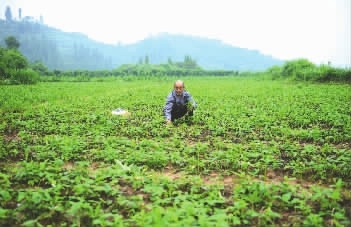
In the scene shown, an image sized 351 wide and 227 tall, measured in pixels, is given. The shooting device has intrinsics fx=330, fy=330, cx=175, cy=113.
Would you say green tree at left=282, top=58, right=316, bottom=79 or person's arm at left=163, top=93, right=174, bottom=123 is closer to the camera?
person's arm at left=163, top=93, right=174, bottom=123

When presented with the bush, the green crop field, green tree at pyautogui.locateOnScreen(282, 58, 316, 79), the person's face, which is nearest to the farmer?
the person's face

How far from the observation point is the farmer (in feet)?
28.7

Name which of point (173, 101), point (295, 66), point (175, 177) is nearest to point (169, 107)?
point (173, 101)

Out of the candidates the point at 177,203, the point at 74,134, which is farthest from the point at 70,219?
the point at 74,134

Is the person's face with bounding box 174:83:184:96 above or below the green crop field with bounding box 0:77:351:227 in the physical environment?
above

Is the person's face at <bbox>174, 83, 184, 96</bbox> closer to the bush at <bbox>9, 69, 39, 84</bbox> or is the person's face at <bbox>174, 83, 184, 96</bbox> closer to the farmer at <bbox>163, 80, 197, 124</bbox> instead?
the farmer at <bbox>163, 80, 197, 124</bbox>

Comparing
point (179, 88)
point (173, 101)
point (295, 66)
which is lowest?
point (173, 101)

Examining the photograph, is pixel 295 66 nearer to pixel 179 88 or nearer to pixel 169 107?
pixel 179 88

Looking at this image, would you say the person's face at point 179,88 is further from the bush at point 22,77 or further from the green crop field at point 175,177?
the bush at point 22,77

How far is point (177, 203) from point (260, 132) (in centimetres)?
447

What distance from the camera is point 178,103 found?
8930 mm

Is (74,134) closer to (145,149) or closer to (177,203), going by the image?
(145,149)

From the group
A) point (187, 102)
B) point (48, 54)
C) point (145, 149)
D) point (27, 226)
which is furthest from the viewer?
point (48, 54)

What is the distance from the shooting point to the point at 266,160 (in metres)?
5.25
